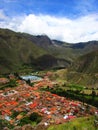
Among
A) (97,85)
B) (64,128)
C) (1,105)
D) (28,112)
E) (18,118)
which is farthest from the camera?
(97,85)

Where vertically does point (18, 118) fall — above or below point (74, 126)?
below

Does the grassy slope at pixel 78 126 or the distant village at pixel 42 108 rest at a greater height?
the grassy slope at pixel 78 126

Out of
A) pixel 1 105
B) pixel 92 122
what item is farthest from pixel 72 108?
pixel 92 122

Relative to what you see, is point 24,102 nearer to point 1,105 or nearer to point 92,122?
point 1,105

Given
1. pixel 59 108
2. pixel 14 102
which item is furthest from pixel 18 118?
pixel 14 102

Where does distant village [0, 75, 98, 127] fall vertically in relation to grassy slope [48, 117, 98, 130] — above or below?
below

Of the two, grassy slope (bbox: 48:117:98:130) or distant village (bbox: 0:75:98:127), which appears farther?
distant village (bbox: 0:75:98:127)

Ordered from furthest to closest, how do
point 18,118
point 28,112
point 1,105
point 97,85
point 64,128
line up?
point 97,85 < point 1,105 < point 28,112 < point 18,118 < point 64,128

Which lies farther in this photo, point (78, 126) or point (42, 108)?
point (42, 108)

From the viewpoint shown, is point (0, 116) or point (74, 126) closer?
point (74, 126)

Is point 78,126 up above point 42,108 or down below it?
above

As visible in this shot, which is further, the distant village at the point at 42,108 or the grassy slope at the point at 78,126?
the distant village at the point at 42,108
